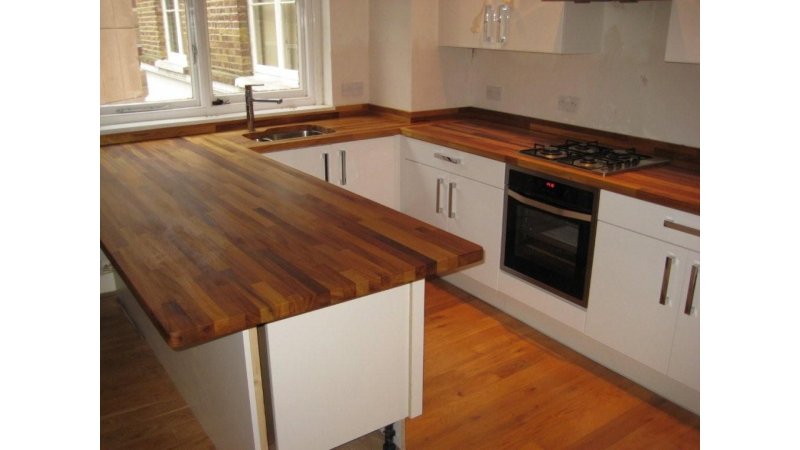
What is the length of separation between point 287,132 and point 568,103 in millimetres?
1717

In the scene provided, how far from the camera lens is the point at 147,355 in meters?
2.90

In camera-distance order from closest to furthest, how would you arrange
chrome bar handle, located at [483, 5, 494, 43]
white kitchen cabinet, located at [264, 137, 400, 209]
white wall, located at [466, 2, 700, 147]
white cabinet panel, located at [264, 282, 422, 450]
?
white cabinet panel, located at [264, 282, 422, 450]
white wall, located at [466, 2, 700, 147]
chrome bar handle, located at [483, 5, 494, 43]
white kitchen cabinet, located at [264, 137, 400, 209]

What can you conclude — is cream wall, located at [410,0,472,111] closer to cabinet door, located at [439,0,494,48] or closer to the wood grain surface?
cabinet door, located at [439,0,494,48]

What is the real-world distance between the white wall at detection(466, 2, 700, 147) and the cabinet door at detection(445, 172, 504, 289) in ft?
2.32

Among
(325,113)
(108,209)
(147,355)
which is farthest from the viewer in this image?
(325,113)

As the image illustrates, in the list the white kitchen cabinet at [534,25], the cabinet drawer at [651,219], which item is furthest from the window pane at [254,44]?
the cabinet drawer at [651,219]

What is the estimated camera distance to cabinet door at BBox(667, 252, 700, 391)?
7.55ft

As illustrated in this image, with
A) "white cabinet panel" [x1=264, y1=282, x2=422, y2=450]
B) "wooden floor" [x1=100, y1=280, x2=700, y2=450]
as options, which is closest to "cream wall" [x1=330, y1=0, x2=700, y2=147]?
"wooden floor" [x1=100, y1=280, x2=700, y2=450]

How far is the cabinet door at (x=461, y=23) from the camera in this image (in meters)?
3.46

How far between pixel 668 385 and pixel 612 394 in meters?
0.23

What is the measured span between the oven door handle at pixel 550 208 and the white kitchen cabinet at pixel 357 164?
97 centimetres

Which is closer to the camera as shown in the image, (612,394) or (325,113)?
(612,394)
